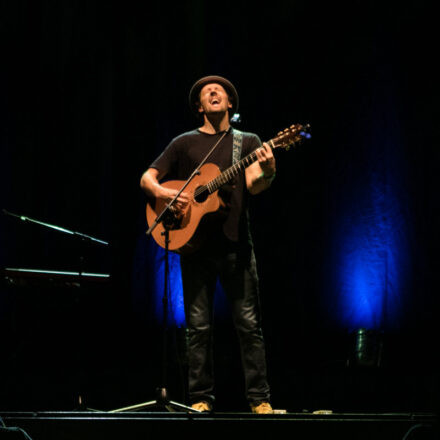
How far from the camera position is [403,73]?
222 inches

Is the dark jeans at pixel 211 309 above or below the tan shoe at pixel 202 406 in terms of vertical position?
above

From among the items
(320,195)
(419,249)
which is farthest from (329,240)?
(419,249)

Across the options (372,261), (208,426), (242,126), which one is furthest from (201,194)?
(372,261)

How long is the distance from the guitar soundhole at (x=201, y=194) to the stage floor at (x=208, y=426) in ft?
4.63

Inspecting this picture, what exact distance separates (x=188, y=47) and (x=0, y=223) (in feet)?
Result: 8.79

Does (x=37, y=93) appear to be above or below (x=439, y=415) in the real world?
above

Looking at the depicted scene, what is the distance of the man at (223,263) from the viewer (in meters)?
3.06

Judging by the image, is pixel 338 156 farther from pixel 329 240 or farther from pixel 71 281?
pixel 71 281

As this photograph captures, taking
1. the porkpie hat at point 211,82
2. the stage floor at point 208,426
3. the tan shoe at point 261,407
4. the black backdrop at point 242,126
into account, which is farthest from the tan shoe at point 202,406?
the black backdrop at point 242,126

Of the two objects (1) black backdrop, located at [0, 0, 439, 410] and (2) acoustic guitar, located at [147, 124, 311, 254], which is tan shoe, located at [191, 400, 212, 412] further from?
(1) black backdrop, located at [0, 0, 439, 410]

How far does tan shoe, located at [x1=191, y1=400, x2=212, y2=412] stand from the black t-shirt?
0.94 meters

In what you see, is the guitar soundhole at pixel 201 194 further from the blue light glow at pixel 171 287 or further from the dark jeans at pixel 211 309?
the blue light glow at pixel 171 287

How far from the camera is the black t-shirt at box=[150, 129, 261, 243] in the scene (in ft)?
10.5

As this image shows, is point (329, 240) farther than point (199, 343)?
Yes
